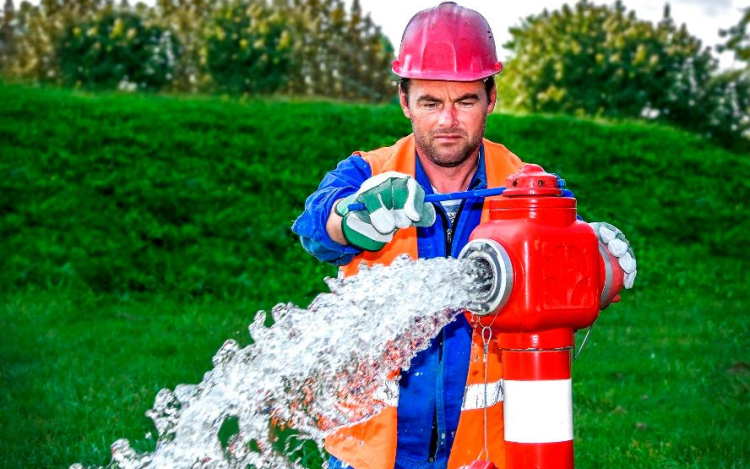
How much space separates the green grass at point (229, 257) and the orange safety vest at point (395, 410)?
1.25 m

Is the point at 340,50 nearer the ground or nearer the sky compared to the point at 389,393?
nearer the sky

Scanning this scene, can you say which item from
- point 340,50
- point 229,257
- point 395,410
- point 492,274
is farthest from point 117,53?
point 492,274

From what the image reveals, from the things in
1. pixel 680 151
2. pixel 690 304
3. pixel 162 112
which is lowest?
pixel 690 304

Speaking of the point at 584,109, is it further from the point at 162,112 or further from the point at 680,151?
the point at 162,112

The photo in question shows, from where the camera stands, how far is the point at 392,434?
89.7 inches

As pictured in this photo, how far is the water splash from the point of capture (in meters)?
1.71

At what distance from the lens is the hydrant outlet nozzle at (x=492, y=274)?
60.8 inches

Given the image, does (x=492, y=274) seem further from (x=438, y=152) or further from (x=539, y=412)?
(x=438, y=152)

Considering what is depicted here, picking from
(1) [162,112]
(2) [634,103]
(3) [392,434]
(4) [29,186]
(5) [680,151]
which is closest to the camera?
(3) [392,434]

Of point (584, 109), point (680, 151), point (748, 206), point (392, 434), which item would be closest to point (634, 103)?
point (584, 109)

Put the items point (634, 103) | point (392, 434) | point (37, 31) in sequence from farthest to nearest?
point (634, 103) < point (37, 31) < point (392, 434)

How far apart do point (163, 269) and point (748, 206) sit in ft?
23.6

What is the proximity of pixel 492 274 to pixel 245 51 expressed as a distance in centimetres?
1399

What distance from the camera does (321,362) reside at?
72.5 inches
